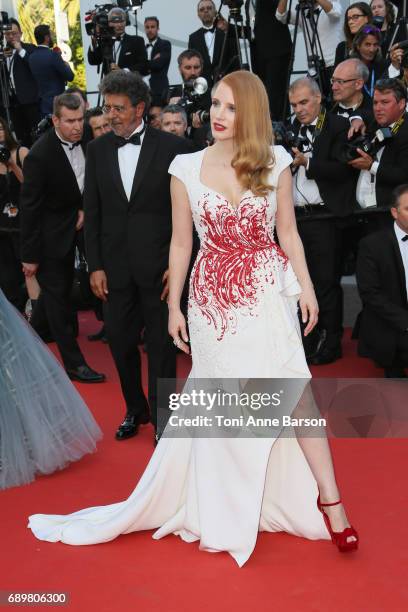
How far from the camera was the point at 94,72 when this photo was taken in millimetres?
10320

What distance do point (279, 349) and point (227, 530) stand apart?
23.9 inches

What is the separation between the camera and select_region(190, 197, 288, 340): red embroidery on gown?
114 inches

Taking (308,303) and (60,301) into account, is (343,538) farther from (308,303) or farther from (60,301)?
(60,301)

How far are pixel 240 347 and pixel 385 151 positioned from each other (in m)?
2.79

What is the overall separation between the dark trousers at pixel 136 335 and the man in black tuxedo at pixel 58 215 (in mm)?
1022

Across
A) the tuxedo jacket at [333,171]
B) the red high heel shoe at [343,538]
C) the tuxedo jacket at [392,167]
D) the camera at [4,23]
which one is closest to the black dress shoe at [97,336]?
the tuxedo jacket at [333,171]

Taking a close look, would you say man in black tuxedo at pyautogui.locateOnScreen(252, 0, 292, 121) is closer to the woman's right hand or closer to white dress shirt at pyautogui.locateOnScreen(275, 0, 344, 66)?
white dress shirt at pyautogui.locateOnScreen(275, 0, 344, 66)

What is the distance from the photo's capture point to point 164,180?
399 cm

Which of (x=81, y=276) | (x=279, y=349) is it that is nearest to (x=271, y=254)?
(x=279, y=349)

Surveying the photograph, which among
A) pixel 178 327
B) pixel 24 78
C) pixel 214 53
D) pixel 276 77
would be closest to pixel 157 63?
pixel 214 53

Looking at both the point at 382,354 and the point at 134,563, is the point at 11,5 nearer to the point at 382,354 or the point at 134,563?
the point at 382,354

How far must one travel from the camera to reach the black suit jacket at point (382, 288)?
4930 mm

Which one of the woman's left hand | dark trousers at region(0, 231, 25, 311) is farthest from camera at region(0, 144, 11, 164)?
the woman's left hand

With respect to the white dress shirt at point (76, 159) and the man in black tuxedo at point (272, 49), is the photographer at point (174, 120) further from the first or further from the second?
the man in black tuxedo at point (272, 49)
